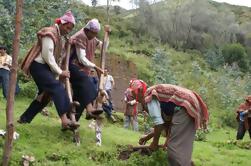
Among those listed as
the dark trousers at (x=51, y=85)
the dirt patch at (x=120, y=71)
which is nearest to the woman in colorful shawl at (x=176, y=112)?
the dark trousers at (x=51, y=85)

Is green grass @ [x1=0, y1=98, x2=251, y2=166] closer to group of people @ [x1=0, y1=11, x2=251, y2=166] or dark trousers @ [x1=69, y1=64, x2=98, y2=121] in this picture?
group of people @ [x1=0, y1=11, x2=251, y2=166]

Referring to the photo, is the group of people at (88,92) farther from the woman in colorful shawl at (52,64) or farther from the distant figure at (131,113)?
the distant figure at (131,113)

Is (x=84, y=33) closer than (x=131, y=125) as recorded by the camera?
Yes

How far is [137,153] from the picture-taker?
755 centimetres

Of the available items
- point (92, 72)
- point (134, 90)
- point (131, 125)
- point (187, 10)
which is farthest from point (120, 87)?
point (187, 10)

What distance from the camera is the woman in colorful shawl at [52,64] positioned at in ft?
24.1

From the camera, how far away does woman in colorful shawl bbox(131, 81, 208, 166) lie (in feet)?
21.7

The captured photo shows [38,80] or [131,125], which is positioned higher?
[38,80]

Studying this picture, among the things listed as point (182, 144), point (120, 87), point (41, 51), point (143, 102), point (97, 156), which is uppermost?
point (41, 51)

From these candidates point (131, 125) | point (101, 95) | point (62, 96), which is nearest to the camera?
point (62, 96)

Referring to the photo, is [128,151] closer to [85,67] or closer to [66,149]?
[66,149]

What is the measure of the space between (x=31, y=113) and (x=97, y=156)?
54.9 inches

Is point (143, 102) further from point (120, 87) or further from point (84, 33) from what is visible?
point (120, 87)

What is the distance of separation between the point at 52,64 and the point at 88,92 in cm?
100
